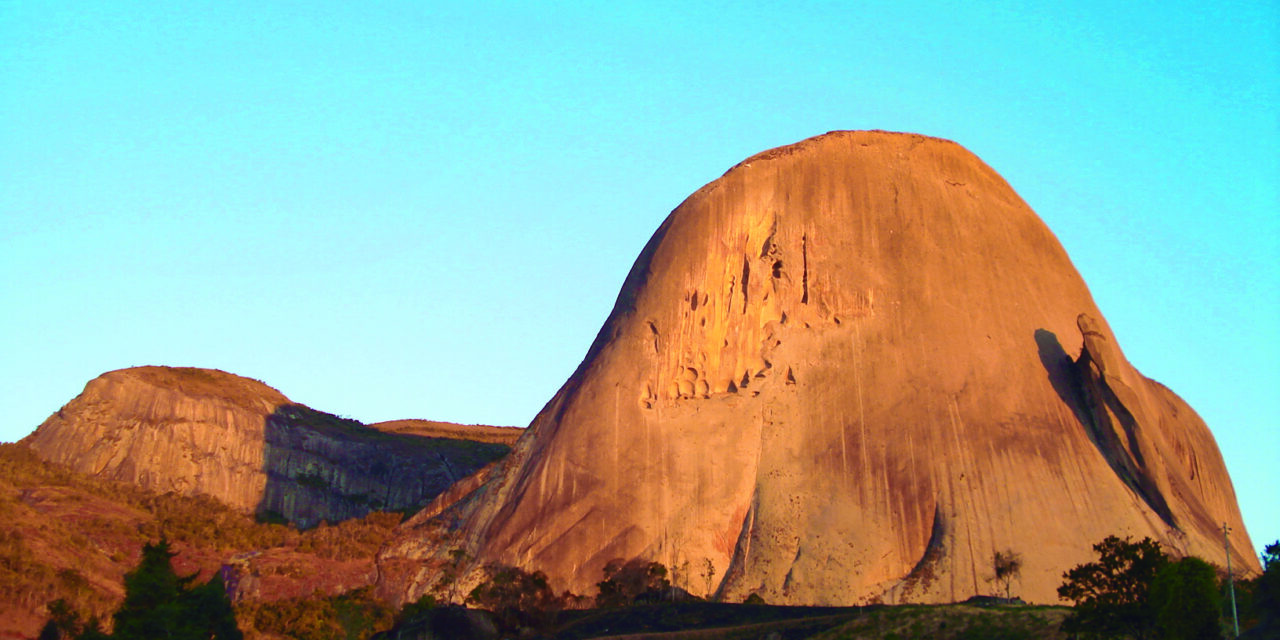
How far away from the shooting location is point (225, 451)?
309 feet

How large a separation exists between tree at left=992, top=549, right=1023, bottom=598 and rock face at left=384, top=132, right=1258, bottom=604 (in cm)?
39

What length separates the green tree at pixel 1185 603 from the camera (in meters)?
39.2

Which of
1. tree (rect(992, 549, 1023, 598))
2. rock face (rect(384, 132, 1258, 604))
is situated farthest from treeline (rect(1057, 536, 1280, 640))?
rock face (rect(384, 132, 1258, 604))

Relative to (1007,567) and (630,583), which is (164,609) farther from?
(1007,567)

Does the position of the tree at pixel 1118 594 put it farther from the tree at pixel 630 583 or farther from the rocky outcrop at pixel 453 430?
the rocky outcrop at pixel 453 430

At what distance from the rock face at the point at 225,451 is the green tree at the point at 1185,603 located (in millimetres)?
64425

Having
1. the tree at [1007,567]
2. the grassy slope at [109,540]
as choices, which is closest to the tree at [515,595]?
the grassy slope at [109,540]

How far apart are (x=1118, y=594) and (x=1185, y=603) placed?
3.57 metres

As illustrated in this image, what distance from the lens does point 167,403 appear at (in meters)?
94.4

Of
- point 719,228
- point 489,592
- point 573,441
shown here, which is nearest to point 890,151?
point 719,228

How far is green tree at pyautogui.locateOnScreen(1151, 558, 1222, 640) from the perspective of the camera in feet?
128

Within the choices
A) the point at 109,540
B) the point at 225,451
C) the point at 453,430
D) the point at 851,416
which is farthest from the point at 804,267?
the point at 453,430

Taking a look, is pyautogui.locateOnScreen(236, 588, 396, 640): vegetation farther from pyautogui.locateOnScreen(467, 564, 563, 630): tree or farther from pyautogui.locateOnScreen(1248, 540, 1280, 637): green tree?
pyautogui.locateOnScreen(1248, 540, 1280, 637): green tree

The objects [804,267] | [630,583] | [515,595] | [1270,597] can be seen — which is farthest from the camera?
[804,267]
